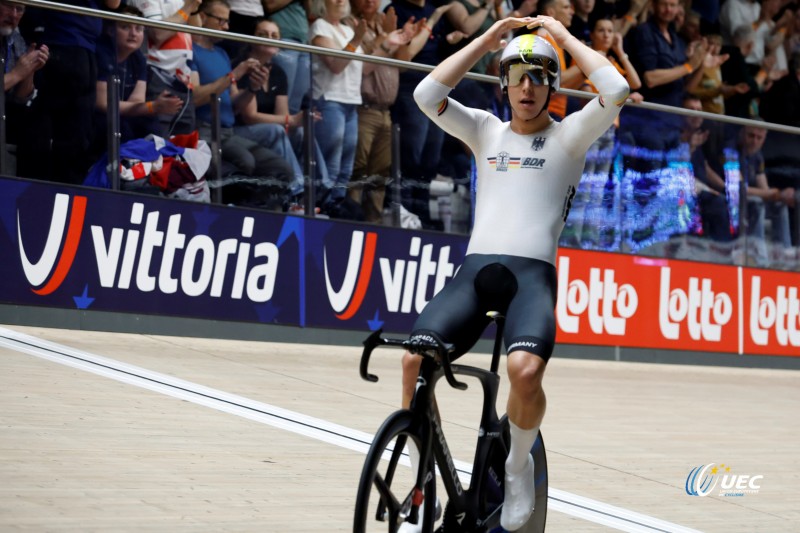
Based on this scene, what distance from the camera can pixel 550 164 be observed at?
4277 mm

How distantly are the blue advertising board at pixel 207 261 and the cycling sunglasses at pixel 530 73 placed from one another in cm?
478

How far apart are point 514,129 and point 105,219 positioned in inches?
188

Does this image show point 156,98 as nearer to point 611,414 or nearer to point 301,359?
point 301,359

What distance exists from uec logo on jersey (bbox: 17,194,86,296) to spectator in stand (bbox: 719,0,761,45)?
8833 millimetres

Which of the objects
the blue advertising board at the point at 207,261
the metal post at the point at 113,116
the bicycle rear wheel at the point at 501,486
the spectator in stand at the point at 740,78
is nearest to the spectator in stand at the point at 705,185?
the spectator in stand at the point at 740,78

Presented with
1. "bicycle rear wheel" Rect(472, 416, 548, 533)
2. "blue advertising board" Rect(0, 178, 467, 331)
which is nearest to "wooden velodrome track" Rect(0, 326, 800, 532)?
"blue advertising board" Rect(0, 178, 467, 331)

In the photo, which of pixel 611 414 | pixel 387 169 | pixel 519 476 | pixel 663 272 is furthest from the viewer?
pixel 663 272

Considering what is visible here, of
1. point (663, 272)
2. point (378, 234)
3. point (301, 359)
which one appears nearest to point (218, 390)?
point (301, 359)

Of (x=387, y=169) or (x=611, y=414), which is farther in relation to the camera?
(x=387, y=169)

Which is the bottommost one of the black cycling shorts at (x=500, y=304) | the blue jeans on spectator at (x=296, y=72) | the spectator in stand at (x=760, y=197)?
the black cycling shorts at (x=500, y=304)

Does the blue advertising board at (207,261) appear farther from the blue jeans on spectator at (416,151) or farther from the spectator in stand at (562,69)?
the spectator in stand at (562,69)

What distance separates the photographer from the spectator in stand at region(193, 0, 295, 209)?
8797 millimetres

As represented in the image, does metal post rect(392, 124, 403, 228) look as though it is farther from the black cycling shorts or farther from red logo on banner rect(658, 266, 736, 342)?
the black cycling shorts

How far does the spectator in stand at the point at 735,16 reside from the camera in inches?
575
